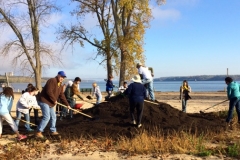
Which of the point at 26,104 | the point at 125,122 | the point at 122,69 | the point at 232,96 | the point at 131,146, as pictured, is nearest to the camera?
the point at 131,146

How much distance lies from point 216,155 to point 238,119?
4.53m

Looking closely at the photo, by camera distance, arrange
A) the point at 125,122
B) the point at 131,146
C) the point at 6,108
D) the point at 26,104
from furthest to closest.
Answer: the point at 125,122
the point at 26,104
the point at 6,108
the point at 131,146

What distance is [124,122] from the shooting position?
33.7 ft

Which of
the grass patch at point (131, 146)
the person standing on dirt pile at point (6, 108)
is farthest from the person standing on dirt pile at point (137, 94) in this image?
the person standing on dirt pile at point (6, 108)

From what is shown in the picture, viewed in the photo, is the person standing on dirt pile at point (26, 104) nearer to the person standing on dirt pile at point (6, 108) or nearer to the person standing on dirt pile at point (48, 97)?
the person standing on dirt pile at point (6, 108)

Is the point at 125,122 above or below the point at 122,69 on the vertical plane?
below

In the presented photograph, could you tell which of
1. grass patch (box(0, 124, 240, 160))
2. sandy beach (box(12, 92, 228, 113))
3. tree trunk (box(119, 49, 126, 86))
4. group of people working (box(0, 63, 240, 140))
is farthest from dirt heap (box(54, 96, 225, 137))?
tree trunk (box(119, 49, 126, 86))

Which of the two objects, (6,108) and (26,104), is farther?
(26,104)

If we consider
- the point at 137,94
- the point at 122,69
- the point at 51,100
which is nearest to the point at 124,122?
the point at 137,94

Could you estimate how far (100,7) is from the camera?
28281mm

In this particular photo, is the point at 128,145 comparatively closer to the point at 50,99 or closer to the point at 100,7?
the point at 50,99

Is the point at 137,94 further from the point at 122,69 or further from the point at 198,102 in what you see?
the point at 122,69

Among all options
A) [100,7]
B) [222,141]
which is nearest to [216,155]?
[222,141]

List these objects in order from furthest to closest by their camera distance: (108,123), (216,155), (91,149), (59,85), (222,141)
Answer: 1. (108,123)
2. (59,85)
3. (222,141)
4. (91,149)
5. (216,155)
